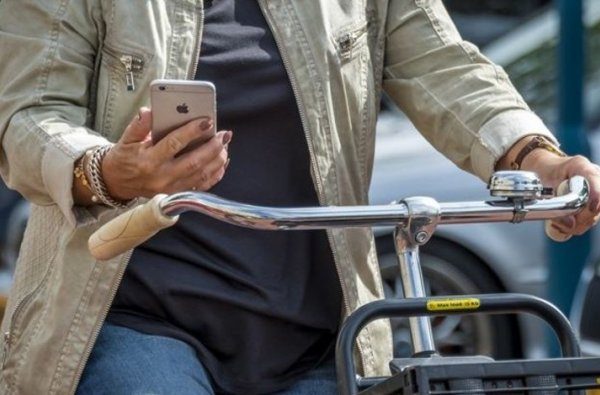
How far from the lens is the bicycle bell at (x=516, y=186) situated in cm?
283

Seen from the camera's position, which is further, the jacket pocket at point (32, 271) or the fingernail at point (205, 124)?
the jacket pocket at point (32, 271)

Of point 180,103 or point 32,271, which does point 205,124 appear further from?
point 32,271

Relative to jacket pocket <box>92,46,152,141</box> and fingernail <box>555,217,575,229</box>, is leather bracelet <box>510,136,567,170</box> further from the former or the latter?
jacket pocket <box>92,46,152,141</box>

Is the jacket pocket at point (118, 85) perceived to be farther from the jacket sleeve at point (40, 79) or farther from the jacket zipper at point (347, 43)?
the jacket zipper at point (347, 43)

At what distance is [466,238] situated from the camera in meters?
7.90

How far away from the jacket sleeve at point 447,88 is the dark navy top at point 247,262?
0.33 meters

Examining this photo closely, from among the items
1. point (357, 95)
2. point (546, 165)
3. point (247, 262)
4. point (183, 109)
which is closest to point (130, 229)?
point (183, 109)

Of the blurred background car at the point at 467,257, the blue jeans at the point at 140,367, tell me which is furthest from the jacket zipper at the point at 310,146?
the blurred background car at the point at 467,257

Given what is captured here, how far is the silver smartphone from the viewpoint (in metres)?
2.74

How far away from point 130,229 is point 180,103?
23 centimetres

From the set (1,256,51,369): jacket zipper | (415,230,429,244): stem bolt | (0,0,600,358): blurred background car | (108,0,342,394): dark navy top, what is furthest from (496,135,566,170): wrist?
(0,0,600,358): blurred background car

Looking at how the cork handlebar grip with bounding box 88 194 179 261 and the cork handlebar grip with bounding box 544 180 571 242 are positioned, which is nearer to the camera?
the cork handlebar grip with bounding box 88 194 179 261

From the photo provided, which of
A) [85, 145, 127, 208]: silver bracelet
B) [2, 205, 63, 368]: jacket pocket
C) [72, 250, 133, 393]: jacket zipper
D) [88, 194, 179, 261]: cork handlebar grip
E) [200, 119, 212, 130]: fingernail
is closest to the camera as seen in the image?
[88, 194, 179, 261]: cork handlebar grip

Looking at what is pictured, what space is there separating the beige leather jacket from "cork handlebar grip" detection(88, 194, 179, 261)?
291 millimetres
